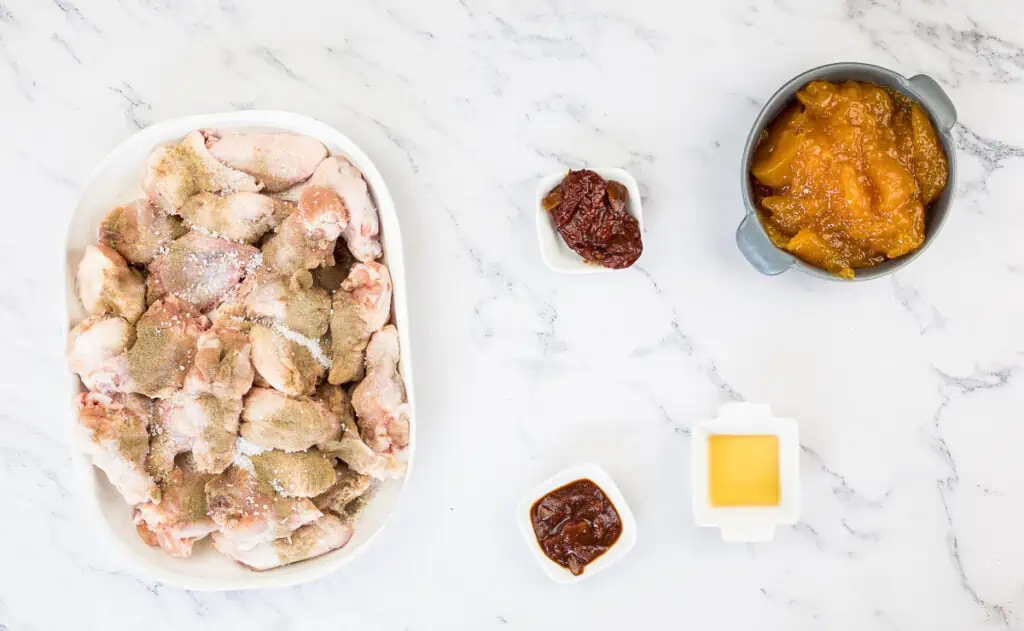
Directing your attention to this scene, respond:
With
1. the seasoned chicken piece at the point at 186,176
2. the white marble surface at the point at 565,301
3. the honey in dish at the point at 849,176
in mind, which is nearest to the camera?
the honey in dish at the point at 849,176

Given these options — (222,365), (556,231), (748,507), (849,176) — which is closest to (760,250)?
(849,176)

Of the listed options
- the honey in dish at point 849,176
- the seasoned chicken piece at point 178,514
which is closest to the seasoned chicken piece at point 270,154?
the seasoned chicken piece at point 178,514

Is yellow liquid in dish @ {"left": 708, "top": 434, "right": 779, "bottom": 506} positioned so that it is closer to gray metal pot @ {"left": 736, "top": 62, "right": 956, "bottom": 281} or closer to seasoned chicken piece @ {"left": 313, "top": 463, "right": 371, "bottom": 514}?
gray metal pot @ {"left": 736, "top": 62, "right": 956, "bottom": 281}

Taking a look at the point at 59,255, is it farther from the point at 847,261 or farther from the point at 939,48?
the point at 939,48

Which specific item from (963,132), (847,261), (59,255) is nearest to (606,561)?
(847,261)

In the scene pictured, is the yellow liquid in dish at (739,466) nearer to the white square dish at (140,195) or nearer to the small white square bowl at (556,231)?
the small white square bowl at (556,231)
